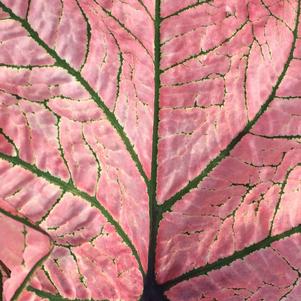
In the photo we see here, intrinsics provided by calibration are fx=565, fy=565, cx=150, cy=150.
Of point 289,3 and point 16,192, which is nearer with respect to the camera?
point 16,192

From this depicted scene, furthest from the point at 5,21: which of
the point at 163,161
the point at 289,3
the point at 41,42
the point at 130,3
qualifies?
the point at 289,3

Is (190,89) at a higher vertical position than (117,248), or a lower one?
higher

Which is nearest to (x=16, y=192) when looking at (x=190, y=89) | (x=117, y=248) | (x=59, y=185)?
(x=59, y=185)

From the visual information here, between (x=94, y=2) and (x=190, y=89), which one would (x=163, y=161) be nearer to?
(x=190, y=89)

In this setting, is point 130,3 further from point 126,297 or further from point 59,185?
point 126,297

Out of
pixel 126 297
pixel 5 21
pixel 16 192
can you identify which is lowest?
pixel 126 297

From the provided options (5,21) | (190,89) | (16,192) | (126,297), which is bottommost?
(126,297)
